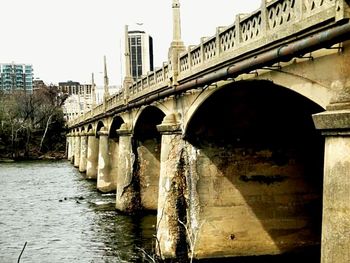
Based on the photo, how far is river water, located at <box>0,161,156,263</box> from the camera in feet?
65.1

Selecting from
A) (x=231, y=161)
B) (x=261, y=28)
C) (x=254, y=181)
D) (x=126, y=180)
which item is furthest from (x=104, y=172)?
(x=261, y=28)

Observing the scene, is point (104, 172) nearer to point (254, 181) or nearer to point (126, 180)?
→ point (126, 180)

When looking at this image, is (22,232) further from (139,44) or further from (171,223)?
(139,44)

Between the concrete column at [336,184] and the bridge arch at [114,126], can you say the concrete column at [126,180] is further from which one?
the concrete column at [336,184]

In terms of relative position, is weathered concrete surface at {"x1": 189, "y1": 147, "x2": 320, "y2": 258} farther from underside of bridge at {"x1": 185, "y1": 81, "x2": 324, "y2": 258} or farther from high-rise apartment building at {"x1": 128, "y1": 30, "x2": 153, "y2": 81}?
high-rise apartment building at {"x1": 128, "y1": 30, "x2": 153, "y2": 81}

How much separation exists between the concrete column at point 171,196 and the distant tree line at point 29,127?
222 feet

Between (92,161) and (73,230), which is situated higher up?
(92,161)

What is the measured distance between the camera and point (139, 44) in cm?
4600

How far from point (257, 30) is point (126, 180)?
17.2 meters

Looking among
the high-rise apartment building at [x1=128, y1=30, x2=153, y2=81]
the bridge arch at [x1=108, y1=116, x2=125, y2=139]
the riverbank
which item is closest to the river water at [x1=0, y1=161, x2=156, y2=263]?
the bridge arch at [x1=108, y1=116, x2=125, y2=139]

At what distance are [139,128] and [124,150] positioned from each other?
1593 mm

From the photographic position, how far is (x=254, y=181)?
18.5 metres

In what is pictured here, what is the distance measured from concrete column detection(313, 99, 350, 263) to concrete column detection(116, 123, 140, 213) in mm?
19258

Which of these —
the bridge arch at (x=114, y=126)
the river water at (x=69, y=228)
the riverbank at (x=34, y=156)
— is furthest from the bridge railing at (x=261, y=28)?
the riverbank at (x=34, y=156)
